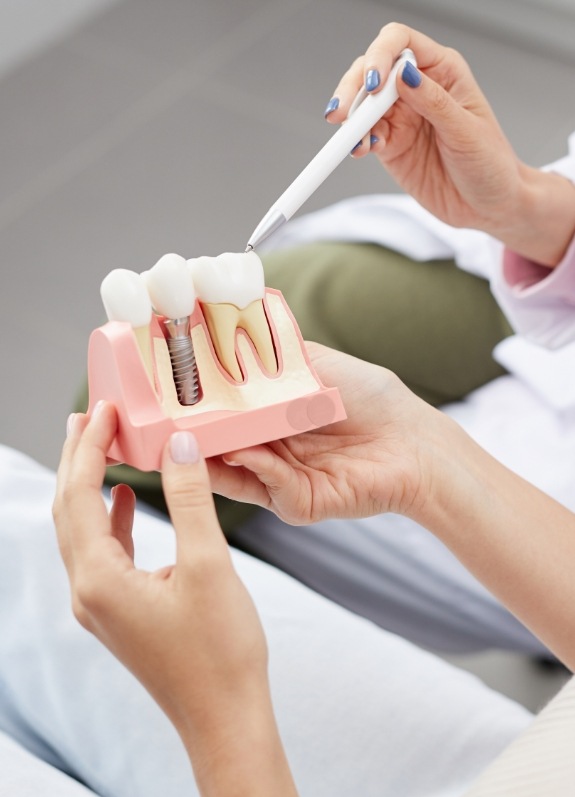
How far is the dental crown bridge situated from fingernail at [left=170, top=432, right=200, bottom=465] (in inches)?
0.8

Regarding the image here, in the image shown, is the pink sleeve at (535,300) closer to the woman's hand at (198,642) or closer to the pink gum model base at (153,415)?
the pink gum model base at (153,415)

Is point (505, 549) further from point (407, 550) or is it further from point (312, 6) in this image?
point (312, 6)

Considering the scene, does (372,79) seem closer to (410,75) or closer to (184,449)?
(410,75)

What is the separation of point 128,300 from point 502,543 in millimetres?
340

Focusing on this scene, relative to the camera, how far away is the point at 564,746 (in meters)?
0.53

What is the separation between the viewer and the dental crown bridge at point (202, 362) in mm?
664

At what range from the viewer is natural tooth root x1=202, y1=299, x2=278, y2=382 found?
74 centimetres

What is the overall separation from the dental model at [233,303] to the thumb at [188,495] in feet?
0.40

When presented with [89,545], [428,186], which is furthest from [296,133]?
[89,545]

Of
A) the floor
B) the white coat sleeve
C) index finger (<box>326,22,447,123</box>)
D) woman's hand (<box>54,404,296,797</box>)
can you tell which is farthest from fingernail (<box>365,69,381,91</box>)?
the floor

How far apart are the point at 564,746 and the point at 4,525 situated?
1.81 ft

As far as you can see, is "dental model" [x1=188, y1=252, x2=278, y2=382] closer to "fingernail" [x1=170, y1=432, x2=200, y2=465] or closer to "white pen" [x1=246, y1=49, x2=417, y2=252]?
"white pen" [x1=246, y1=49, x2=417, y2=252]

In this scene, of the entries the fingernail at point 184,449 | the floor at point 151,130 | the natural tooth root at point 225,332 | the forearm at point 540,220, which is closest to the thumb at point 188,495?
the fingernail at point 184,449

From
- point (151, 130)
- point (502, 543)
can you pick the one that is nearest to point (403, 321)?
point (502, 543)
